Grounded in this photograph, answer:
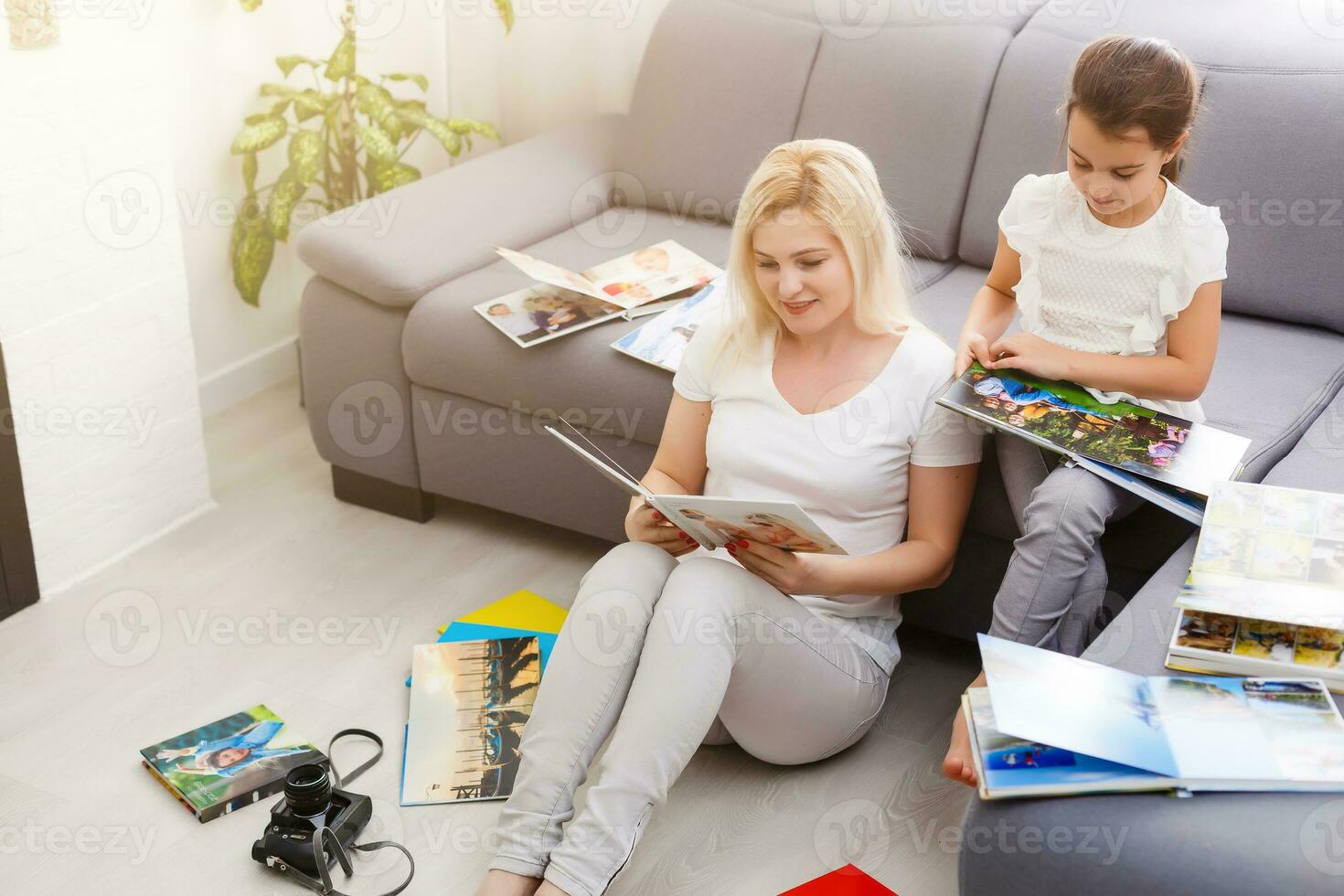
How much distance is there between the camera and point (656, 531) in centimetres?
178

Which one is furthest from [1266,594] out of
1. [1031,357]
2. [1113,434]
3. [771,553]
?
[771,553]

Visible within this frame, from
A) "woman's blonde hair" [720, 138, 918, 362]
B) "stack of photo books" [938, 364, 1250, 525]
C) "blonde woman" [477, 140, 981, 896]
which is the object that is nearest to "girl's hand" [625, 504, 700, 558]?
"blonde woman" [477, 140, 981, 896]

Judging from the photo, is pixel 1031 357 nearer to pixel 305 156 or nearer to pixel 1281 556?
pixel 1281 556

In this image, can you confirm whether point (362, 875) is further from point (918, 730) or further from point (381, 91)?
point (381, 91)

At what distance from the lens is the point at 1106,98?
1554mm

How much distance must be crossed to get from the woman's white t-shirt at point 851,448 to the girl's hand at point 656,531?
3.0 inches

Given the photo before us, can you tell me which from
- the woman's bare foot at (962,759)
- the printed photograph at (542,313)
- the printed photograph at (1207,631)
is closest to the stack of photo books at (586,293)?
the printed photograph at (542,313)

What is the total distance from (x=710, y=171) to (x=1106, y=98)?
48.4 inches

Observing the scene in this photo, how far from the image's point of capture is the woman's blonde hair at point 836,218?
1.64 m

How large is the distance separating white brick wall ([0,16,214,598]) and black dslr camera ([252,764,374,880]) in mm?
840

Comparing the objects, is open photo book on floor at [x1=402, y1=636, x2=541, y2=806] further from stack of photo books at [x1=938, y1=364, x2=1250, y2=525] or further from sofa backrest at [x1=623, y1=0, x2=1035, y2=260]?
sofa backrest at [x1=623, y1=0, x2=1035, y2=260]

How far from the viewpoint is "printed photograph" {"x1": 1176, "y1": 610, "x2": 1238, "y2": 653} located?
1.42 m

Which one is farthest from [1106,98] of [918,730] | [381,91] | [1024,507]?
[381,91]

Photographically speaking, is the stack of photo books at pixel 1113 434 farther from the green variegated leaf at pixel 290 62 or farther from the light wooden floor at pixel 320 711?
the green variegated leaf at pixel 290 62
